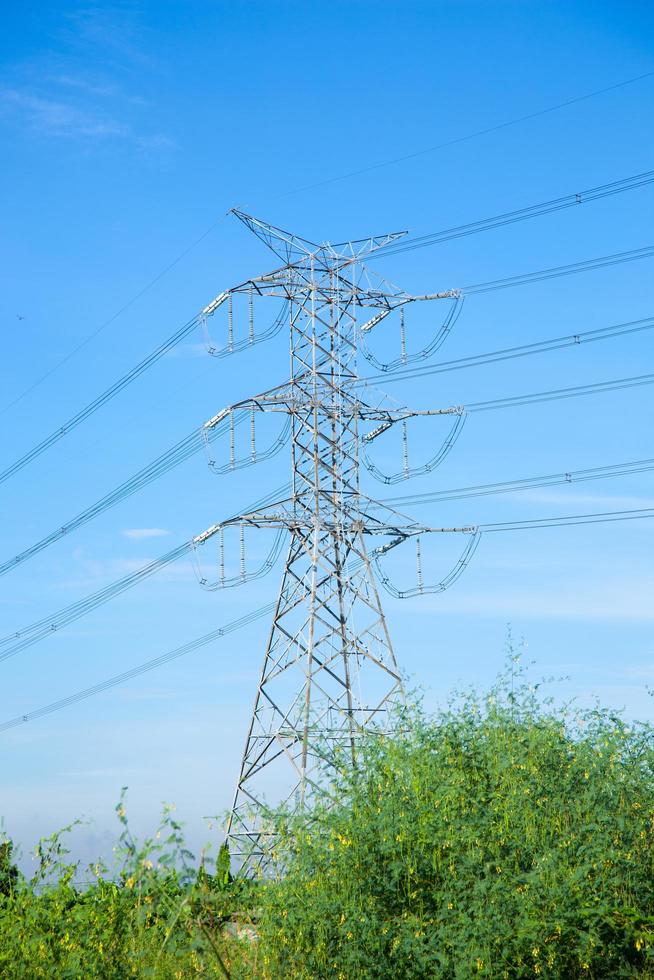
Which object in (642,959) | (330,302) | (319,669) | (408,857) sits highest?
(330,302)

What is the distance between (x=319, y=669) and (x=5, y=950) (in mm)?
11720

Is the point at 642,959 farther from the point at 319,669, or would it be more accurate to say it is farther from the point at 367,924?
the point at 319,669

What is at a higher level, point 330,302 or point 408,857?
point 330,302

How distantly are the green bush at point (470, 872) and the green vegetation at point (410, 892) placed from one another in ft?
0.07

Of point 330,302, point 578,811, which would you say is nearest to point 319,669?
point 330,302

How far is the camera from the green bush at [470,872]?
33.2ft

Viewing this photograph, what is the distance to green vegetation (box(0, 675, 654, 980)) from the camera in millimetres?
9734

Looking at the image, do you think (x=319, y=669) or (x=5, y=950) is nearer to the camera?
(x=5, y=950)

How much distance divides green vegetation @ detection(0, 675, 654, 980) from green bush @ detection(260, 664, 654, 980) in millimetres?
21

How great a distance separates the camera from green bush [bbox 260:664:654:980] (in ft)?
33.2

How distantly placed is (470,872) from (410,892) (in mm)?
608

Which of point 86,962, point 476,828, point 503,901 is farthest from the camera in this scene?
point 476,828

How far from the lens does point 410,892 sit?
10664 millimetres

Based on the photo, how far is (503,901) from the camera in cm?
1030
